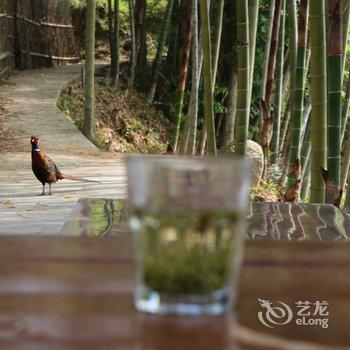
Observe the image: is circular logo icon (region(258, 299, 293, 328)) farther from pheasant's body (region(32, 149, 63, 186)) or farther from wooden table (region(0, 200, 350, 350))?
pheasant's body (region(32, 149, 63, 186))

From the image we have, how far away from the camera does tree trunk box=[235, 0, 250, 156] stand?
5703 mm

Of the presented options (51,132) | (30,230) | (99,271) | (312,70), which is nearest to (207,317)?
(99,271)

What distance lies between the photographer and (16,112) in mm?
12508

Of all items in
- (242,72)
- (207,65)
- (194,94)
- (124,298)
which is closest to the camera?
(124,298)

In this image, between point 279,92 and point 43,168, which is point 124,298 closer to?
point 43,168

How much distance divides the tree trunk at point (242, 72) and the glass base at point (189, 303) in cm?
489

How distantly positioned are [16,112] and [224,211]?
11.9 meters

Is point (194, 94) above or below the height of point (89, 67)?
below

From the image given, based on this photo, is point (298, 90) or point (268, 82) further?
point (268, 82)

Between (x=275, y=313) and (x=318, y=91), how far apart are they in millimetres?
3170

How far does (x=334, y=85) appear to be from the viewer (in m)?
4.50

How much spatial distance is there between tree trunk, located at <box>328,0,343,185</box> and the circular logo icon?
3191 mm

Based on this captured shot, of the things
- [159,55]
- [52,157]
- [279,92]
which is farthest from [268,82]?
[159,55]

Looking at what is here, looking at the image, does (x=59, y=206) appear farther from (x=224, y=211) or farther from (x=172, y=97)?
(x=172, y=97)
